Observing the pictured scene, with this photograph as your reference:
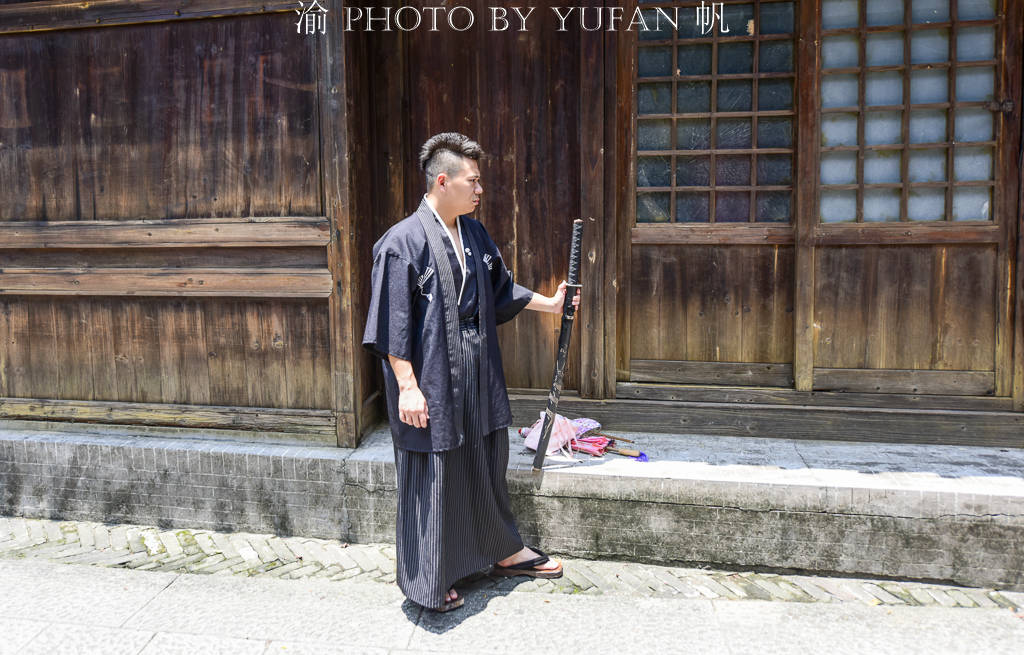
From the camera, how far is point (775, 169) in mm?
4500

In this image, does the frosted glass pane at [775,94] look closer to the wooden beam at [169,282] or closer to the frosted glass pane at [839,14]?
the frosted glass pane at [839,14]

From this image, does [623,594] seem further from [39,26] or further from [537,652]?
[39,26]

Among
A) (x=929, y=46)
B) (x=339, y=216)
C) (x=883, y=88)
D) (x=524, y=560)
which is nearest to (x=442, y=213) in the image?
(x=339, y=216)

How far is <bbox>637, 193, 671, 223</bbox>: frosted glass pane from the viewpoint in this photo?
4629 millimetres

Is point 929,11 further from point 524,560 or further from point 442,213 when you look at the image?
point 524,560

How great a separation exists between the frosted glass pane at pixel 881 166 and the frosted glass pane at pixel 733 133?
700mm

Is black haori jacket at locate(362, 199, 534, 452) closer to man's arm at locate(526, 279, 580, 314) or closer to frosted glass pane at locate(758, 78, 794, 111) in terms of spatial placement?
man's arm at locate(526, 279, 580, 314)

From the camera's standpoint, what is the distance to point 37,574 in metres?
3.94

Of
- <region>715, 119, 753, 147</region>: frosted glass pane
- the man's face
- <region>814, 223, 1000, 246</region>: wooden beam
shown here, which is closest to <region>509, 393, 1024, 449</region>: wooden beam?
<region>814, 223, 1000, 246</region>: wooden beam

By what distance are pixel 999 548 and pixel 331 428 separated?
3.67m

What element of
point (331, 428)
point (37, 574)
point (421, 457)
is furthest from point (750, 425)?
point (37, 574)

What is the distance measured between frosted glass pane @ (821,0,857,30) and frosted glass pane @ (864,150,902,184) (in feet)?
2.52

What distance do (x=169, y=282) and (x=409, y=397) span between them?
2190 millimetres

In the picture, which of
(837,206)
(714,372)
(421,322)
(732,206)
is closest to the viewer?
(421,322)
